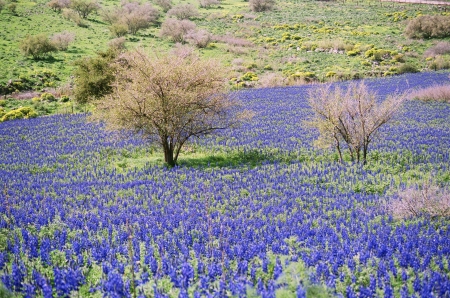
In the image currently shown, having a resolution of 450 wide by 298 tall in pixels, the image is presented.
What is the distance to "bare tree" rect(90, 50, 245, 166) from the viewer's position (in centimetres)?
1797

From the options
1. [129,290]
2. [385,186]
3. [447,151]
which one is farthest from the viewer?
[447,151]

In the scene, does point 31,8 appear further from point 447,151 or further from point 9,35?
point 447,151

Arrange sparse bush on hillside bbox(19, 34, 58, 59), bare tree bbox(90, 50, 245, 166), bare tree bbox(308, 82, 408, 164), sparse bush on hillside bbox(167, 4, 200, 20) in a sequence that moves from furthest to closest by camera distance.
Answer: sparse bush on hillside bbox(167, 4, 200, 20), sparse bush on hillside bbox(19, 34, 58, 59), bare tree bbox(90, 50, 245, 166), bare tree bbox(308, 82, 408, 164)

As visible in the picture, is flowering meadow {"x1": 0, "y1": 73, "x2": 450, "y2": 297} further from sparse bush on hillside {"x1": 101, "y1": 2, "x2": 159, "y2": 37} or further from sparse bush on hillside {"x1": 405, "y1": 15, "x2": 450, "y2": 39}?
sparse bush on hillside {"x1": 405, "y1": 15, "x2": 450, "y2": 39}

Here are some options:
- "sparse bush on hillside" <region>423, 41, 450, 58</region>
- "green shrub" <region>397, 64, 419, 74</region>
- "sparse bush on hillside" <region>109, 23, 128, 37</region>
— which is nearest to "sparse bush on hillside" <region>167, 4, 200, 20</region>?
"sparse bush on hillside" <region>109, 23, 128, 37</region>

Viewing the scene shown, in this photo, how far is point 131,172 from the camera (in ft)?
57.8

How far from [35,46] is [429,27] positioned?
2582 inches

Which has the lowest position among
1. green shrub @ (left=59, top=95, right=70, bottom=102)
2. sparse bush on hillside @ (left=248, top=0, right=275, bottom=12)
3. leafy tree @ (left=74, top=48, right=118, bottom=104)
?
green shrub @ (left=59, top=95, right=70, bottom=102)

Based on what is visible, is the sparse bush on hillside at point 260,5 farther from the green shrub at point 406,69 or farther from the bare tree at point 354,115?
the bare tree at point 354,115

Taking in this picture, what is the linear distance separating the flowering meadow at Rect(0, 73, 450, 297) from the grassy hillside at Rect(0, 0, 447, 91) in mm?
25600

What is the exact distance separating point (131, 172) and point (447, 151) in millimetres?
15937

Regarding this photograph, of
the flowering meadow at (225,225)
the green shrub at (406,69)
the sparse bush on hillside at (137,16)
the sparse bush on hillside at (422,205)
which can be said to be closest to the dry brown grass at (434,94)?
the flowering meadow at (225,225)

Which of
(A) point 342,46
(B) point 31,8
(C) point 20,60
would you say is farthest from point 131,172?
(B) point 31,8

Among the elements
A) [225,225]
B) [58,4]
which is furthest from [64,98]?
[58,4]
